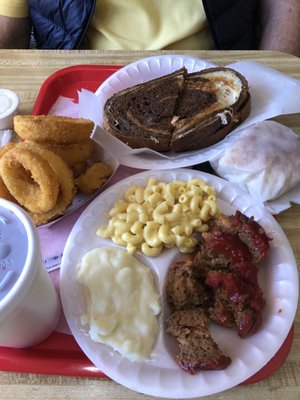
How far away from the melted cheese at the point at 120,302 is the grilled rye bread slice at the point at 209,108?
0.46 m

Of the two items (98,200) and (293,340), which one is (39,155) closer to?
(98,200)

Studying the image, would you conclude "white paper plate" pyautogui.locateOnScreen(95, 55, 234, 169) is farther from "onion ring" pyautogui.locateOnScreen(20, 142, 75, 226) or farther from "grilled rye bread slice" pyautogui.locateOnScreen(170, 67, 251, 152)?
"onion ring" pyautogui.locateOnScreen(20, 142, 75, 226)

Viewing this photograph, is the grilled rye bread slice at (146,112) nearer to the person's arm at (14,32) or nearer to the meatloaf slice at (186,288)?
the meatloaf slice at (186,288)

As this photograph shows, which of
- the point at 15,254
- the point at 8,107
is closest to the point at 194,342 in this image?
the point at 15,254

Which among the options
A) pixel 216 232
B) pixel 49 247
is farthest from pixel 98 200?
pixel 216 232

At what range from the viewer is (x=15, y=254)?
2.54ft

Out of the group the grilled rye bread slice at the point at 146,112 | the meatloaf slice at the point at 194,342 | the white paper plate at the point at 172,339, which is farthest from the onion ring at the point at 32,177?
the meatloaf slice at the point at 194,342

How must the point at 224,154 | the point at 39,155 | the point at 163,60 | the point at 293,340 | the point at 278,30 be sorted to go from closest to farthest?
the point at 293,340 < the point at 39,155 < the point at 224,154 < the point at 163,60 < the point at 278,30

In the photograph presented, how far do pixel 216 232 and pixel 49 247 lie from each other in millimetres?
442

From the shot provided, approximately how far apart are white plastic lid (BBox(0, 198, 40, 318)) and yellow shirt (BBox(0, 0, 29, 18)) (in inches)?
40.7

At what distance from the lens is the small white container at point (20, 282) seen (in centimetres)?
73

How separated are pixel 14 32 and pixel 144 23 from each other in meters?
0.52

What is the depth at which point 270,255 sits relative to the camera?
1.03 meters

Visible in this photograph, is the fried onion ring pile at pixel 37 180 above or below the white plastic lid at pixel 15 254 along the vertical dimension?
below
